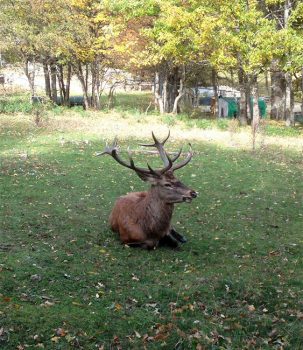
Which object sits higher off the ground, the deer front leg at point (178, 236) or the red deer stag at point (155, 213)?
the red deer stag at point (155, 213)

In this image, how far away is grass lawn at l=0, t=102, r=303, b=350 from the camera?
16.3ft

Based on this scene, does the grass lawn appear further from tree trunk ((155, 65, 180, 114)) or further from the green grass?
tree trunk ((155, 65, 180, 114))

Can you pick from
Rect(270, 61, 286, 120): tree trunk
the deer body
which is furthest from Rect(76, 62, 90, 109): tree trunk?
the deer body

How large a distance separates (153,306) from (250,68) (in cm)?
1609

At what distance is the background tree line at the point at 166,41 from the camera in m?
19.9

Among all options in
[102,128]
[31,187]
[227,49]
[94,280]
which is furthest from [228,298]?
[227,49]

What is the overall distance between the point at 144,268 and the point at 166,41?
1974 cm

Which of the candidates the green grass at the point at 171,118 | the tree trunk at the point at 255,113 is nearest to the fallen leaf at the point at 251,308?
the tree trunk at the point at 255,113

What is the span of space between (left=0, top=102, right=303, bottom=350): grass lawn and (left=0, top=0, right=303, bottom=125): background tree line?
8701 mm

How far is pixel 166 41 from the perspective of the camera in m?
24.9

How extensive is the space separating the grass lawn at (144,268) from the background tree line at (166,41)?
8.70 m

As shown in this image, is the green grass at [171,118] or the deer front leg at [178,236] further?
the green grass at [171,118]

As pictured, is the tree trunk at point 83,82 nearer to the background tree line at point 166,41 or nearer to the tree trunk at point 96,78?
the background tree line at point 166,41

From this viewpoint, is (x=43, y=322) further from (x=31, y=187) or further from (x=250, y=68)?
(x=250, y=68)
